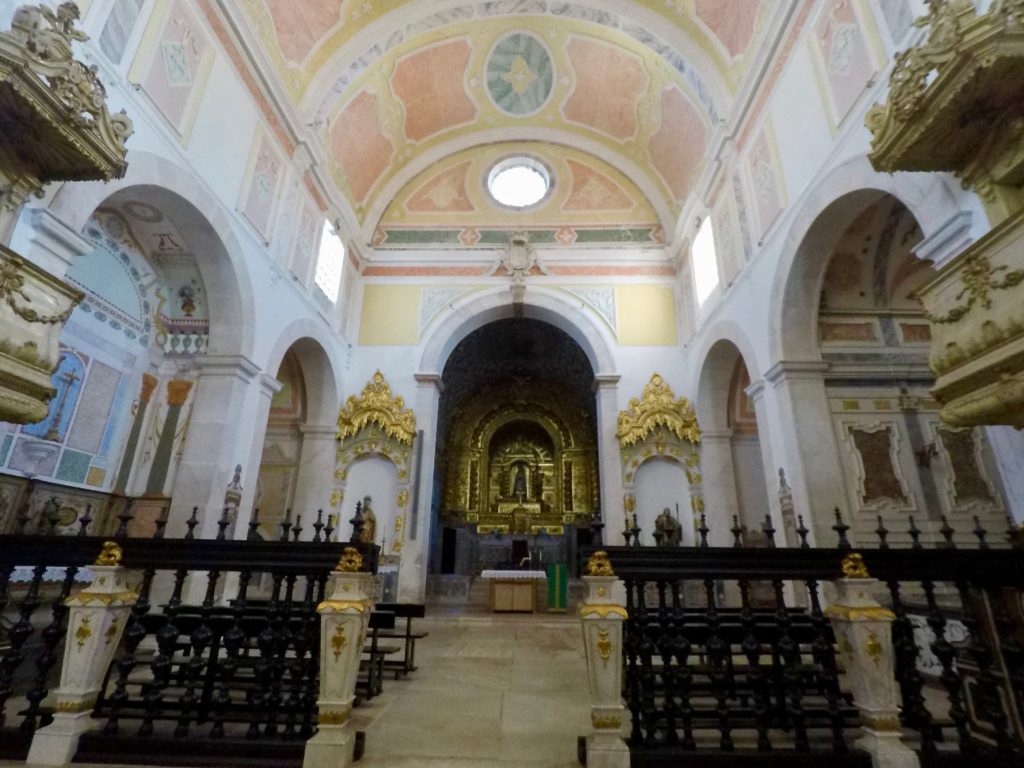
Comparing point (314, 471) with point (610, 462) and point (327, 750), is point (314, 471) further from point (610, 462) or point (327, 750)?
point (327, 750)

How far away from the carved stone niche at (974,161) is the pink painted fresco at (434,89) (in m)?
8.80

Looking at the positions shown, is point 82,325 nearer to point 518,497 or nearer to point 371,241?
point 371,241

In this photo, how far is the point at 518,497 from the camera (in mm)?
15953

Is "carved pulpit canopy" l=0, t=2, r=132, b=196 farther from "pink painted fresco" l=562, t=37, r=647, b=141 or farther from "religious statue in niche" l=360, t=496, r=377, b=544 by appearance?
"pink painted fresco" l=562, t=37, r=647, b=141

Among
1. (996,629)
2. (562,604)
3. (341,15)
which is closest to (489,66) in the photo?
(341,15)

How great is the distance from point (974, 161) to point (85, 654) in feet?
18.0

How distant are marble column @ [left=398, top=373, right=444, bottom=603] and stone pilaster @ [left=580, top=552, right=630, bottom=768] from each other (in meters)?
7.27

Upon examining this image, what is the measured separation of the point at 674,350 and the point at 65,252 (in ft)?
31.0

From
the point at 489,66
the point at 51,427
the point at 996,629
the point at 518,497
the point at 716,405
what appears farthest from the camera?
the point at 518,497

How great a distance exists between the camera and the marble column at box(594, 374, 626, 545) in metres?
9.54

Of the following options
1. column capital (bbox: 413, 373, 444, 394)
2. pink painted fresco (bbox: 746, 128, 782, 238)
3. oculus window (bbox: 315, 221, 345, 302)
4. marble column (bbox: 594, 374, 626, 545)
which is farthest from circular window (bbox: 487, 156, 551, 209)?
pink painted fresco (bbox: 746, 128, 782, 238)

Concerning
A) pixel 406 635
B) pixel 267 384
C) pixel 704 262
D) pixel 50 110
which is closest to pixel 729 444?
pixel 704 262

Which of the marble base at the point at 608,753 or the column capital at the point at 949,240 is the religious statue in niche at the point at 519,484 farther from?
the marble base at the point at 608,753

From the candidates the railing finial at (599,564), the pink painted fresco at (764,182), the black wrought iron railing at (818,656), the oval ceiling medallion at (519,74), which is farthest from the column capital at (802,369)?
the oval ceiling medallion at (519,74)
